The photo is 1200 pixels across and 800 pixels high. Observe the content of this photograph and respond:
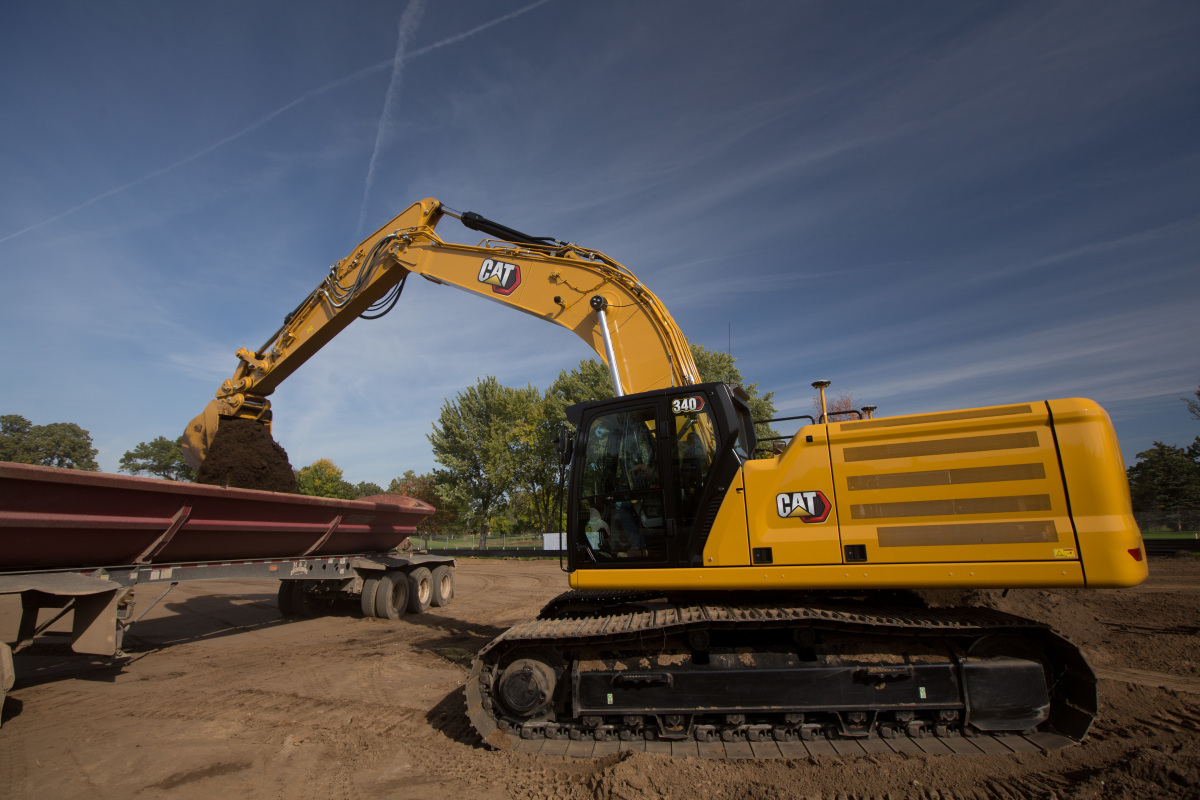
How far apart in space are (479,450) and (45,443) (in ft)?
227

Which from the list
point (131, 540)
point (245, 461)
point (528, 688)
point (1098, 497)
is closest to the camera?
point (1098, 497)

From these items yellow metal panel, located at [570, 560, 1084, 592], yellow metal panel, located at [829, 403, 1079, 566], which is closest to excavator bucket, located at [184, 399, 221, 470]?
yellow metal panel, located at [570, 560, 1084, 592]

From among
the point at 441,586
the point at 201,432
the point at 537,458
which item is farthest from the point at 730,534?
the point at 537,458

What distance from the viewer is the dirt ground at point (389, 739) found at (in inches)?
146

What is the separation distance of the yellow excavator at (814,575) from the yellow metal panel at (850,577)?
1 centimetres

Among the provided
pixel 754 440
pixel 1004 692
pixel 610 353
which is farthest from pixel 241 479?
pixel 1004 692

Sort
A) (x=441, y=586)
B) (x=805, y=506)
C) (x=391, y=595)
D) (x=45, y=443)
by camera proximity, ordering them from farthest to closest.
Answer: (x=45, y=443) < (x=441, y=586) < (x=391, y=595) < (x=805, y=506)

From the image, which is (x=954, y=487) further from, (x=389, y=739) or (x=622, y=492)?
(x=389, y=739)

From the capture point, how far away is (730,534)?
4.34 m

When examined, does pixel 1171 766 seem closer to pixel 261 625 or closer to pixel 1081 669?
pixel 1081 669

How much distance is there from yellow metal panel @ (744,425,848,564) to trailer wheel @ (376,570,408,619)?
318 inches

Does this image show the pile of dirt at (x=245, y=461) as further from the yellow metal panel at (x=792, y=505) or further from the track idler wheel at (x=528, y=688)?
the yellow metal panel at (x=792, y=505)

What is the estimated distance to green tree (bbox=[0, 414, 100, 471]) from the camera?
6894 cm

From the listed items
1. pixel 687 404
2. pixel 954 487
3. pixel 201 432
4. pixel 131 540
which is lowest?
pixel 131 540
